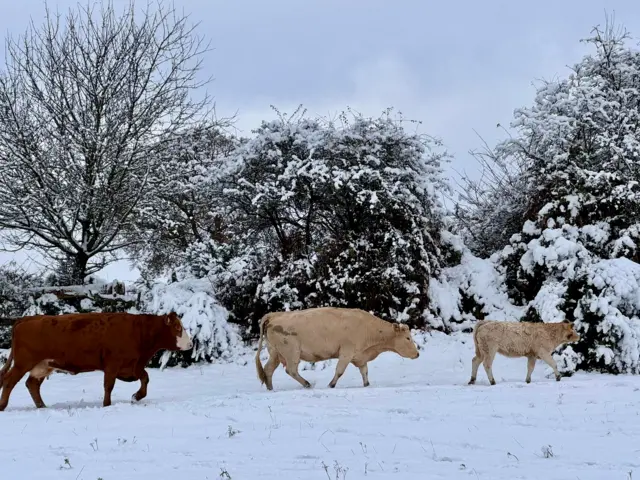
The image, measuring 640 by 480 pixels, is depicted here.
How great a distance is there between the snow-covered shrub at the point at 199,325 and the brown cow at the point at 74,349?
15.3ft

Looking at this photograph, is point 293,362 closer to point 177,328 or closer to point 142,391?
point 177,328

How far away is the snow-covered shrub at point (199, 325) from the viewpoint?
46.3ft

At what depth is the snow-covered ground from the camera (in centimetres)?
493

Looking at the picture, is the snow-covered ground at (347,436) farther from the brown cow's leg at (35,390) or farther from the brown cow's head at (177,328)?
the brown cow's head at (177,328)

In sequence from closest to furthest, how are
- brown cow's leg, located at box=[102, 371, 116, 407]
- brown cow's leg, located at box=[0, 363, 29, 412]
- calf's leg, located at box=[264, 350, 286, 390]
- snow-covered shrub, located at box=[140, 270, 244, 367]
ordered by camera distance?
brown cow's leg, located at box=[0, 363, 29, 412] < brown cow's leg, located at box=[102, 371, 116, 407] < calf's leg, located at box=[264, 350, 286, 390] < snow-covered shrub, located at box=[140, 270, 244, 367]

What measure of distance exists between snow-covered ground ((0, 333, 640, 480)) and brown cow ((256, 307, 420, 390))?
1336 mm

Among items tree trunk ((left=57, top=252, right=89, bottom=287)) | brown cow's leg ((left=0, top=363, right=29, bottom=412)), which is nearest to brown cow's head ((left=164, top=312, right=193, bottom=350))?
brown cow's leg ((left=0, top=363, right=29, bottom=412))

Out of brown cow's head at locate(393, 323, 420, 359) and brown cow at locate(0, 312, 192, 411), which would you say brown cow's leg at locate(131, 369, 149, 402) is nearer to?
brown cow at locate(0, 312, 192, 411)

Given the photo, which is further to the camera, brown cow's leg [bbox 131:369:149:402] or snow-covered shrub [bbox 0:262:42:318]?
snow-covered shrub [bbox 0:262:42:318]

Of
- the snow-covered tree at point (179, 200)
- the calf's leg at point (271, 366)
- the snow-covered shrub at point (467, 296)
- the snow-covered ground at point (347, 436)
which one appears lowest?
the snow-covered ground at point (347, 436)

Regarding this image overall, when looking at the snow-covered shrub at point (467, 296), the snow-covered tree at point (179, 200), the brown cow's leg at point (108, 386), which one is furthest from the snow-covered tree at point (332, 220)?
the brown cow's leg at point (108, 386)

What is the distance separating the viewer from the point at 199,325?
1415 centimetres

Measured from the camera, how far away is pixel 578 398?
8.19 metres

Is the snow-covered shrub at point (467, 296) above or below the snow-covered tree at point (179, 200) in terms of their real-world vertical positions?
below
